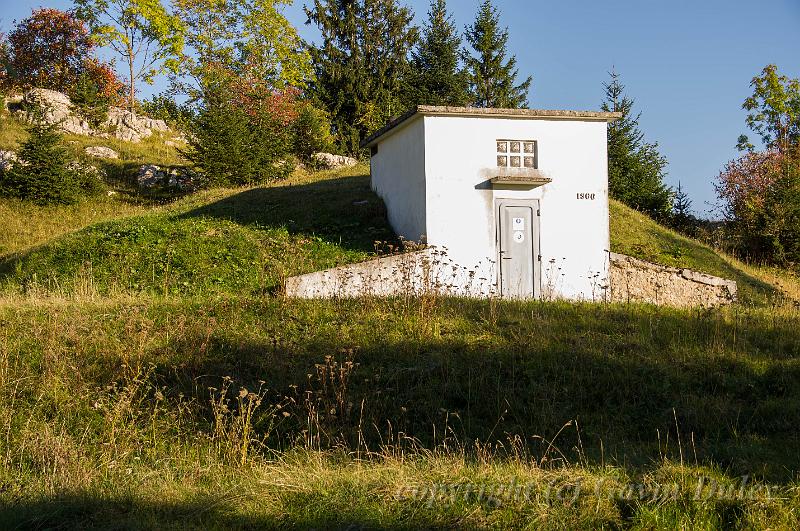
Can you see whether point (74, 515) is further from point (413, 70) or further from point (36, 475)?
point (413, 70)

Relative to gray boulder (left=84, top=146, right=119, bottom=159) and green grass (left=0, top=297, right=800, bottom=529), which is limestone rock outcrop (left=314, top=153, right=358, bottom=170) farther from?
green grass (left=0, top=297, right=800, bottom=529)

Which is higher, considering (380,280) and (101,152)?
(101,152)

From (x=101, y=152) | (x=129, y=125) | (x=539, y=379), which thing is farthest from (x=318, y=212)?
(x=129, y=125)

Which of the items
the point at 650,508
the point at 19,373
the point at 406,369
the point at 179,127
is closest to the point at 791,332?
the point at 406,369

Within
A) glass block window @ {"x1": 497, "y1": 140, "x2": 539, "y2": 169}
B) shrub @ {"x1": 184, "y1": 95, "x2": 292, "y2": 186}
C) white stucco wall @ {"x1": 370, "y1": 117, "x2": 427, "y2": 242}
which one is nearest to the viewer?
white stucco wall @ {"x1": 370, "y1": 117, "x2": 427, "y2": 242}

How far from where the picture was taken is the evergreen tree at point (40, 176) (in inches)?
1021

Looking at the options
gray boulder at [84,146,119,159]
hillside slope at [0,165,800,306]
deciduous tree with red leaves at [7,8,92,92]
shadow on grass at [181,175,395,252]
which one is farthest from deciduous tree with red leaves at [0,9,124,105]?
shadow on grass at [181,175,395,252]

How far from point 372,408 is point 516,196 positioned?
31.1ft

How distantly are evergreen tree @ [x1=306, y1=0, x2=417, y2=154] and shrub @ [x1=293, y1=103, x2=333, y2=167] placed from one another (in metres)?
2.27

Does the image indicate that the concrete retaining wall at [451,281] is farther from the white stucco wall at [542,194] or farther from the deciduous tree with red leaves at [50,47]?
the deciduous tree with red leaves at [50,47]

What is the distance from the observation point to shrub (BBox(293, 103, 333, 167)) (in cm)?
3459

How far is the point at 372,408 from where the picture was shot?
851cm

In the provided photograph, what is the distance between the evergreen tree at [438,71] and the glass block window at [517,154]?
799 inches

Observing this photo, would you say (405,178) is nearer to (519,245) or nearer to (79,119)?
(519,245)
